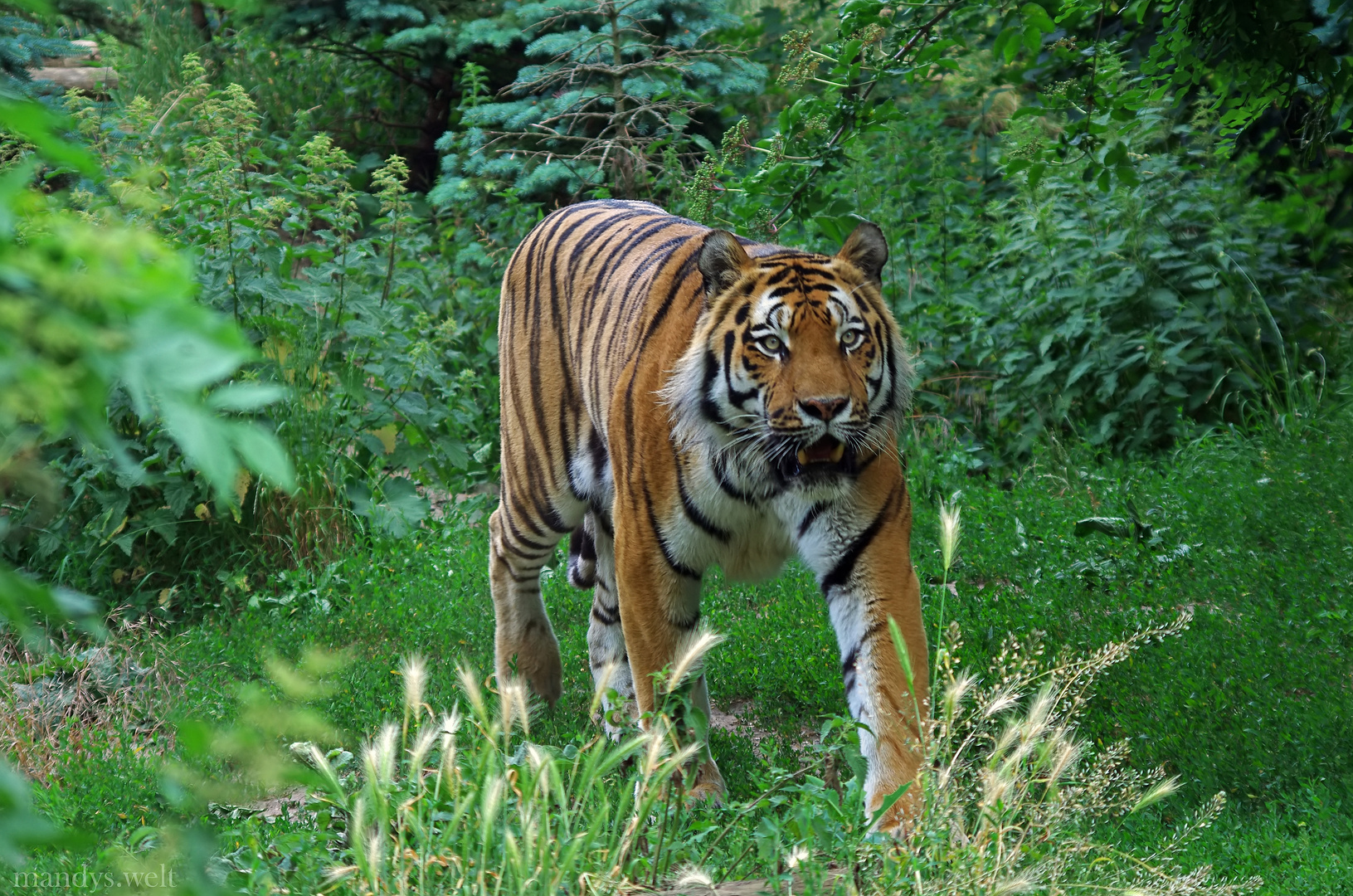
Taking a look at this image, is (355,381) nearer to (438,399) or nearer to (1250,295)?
(438,399)

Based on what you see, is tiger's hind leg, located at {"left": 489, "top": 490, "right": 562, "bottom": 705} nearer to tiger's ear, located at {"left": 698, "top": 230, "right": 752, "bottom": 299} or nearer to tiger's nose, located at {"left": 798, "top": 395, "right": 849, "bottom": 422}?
tiger's ear, located at {"left": 698, "top": 230, "right": 752, "bottom": 299}

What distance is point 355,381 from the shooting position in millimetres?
6316

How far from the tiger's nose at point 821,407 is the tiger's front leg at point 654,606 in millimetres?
636

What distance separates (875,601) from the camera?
11.0 ft

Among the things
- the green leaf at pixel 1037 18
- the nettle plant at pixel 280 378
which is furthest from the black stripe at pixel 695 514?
the nettle plant at pixel 280 378

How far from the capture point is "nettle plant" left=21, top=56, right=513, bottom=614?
5844 mm

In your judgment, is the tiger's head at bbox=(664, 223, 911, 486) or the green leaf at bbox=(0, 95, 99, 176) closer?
the green leaf at bbox=(0, 95, 99, 176)

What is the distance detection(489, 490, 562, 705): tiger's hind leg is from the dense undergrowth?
0.57ft

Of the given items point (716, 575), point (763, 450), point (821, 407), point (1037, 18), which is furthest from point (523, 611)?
point (1037, 18)

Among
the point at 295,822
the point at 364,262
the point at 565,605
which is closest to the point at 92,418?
the point at 295,822

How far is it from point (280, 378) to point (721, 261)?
3.18m

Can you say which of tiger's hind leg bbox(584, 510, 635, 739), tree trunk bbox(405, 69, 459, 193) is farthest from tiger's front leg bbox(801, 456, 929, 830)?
tree trunk bbox(405, 69, 459, 193)

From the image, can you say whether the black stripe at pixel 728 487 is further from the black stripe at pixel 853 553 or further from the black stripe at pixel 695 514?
the black stripe at pixel 853 553

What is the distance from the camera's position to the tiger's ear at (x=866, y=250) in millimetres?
3604
